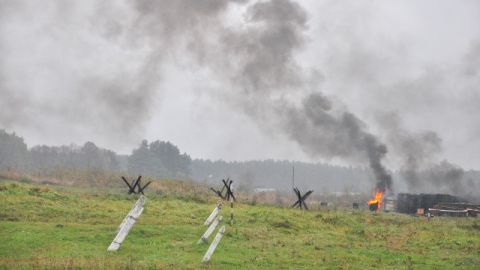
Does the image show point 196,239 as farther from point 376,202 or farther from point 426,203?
point 426,203

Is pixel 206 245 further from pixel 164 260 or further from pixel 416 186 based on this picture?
pixel 416 186

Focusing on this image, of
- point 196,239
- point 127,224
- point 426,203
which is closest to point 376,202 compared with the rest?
point 426,203

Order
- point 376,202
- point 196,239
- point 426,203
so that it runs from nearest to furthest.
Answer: point 196,239 → point 426,203 → point 376,202

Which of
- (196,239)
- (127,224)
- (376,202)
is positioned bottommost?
(196,239)

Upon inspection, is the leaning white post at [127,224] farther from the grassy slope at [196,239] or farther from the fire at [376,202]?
the fire at [376,202]

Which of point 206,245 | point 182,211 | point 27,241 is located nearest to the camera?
point 27,241

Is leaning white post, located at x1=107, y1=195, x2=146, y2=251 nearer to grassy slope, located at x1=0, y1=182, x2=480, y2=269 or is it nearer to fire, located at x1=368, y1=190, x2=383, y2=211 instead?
grassy slope, located at x1=0, y1=182, x2=480, y2=269

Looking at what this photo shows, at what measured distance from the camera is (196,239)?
95.3 ft

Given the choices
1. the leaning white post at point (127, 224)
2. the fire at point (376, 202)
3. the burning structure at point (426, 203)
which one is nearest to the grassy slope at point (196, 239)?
the leaning white post at point (127, 224)

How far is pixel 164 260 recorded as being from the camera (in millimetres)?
22078

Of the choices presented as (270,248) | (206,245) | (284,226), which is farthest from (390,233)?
(206,245)

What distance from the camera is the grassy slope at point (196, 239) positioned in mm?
22656

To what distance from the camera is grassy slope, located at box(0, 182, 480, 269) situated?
22.7 metres

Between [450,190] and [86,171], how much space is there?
270 feet
